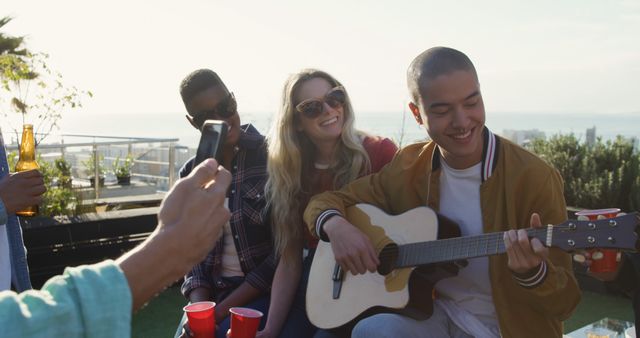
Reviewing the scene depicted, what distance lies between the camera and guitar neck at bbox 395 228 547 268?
6.79 feet

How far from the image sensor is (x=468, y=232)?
93.3 inches

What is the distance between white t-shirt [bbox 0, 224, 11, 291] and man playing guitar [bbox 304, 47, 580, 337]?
123 centimetres

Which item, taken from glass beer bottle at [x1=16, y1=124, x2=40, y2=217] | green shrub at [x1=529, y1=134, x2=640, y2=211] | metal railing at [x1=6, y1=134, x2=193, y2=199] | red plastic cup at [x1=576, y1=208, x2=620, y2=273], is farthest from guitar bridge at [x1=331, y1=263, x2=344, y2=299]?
metal railing at [x1=6, y1=134, x2=193, y2=199]

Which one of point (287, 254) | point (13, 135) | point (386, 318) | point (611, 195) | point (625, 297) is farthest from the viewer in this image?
point (13, 135)

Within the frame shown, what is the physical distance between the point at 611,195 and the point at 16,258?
16.2ft

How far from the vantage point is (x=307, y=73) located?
304 centimetres

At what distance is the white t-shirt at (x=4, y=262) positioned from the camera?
7.91 ft

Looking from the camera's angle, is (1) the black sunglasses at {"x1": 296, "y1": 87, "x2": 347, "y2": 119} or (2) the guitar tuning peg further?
(1) the black sunglasses at {"x1": 296, "y1": 87, "x2": 347, "y2": 119}

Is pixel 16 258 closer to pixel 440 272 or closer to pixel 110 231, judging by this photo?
pixel 440 272

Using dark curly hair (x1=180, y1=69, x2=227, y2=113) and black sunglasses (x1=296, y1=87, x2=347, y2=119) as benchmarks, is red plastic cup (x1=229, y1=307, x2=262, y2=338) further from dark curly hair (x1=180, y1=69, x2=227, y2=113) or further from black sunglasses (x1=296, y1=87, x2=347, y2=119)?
dark curly hair (x1=180, y1=69, x2=227, y2=113)

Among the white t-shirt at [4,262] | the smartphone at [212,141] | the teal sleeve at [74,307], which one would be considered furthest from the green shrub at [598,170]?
the teal sleeve at [74,307]

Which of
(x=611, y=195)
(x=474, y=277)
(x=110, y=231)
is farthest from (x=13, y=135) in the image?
(x=474, y=277)

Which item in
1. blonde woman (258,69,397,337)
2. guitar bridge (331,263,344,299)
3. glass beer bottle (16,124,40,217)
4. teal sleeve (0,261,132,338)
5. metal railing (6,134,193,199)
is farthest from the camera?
metal railing (6,134,193,199)

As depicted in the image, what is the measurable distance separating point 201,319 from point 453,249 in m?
0.95
